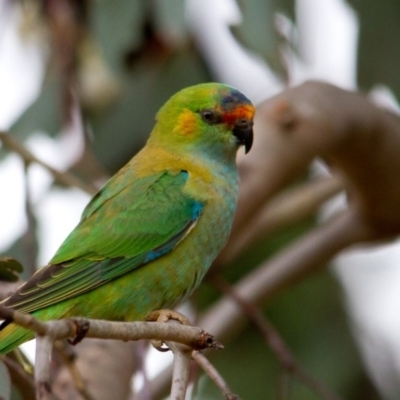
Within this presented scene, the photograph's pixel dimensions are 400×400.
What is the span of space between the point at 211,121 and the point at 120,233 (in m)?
0.55

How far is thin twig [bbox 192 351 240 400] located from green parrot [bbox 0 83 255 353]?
63 cm

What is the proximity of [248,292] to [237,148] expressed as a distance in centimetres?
99

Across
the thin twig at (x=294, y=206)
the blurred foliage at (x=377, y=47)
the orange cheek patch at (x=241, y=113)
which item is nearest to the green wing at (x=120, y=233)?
the orange cheek patch at (x=241, y=113)

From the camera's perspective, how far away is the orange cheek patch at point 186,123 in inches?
140

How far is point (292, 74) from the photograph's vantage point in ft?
15.0

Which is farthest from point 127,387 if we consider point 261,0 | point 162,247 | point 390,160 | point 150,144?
point 261,0

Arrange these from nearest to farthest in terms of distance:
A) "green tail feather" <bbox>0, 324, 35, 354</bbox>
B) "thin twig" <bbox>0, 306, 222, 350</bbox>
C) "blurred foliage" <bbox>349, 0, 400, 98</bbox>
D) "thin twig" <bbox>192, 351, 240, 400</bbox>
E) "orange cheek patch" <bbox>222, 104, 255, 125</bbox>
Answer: "thin twig" <bbox>0, 306, 222, 350</bbox>
"thin twig" <bbox>192, 351, 240, 400</bbox>
"green tail feather" <bbox>0, 324, 35, 354</bbox>
"orange cheek patch" <bbox>222, 104, 255, 125</bbox>
"blurred foliage" <bbox>349, 0, 400, 98</bbox>

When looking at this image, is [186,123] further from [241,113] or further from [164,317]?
[164,317]

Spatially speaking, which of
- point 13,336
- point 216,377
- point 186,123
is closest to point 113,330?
point 216,377

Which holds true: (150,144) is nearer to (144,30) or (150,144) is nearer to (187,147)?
(187,147)

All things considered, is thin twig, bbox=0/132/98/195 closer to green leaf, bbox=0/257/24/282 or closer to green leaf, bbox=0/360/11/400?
green leaf, bbox=0/257/24/282

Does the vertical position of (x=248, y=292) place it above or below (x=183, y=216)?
below

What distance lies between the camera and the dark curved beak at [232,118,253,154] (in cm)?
342

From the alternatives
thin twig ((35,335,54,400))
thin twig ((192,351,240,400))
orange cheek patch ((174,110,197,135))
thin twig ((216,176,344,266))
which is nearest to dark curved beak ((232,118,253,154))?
orange cheek patch ((174,110,197,135))
